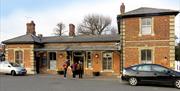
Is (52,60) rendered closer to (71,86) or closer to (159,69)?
(71,86)

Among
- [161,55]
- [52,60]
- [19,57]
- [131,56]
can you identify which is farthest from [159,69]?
[19,57]

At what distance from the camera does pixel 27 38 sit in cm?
3750

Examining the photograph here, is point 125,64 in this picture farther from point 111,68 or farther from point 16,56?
point 16,56

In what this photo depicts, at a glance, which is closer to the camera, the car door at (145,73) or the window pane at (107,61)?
the car door at (145,73)

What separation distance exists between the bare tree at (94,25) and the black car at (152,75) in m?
46.8

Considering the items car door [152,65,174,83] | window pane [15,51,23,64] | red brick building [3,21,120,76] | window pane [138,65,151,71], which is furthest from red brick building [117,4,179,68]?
window pane [15,51,23,64]

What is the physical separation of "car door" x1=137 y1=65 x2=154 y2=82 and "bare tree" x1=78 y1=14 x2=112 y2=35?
154 ft

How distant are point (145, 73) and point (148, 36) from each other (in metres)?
9.02

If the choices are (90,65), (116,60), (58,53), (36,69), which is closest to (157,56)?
(116,60)

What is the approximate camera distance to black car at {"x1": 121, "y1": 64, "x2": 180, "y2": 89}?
2061 centimetres

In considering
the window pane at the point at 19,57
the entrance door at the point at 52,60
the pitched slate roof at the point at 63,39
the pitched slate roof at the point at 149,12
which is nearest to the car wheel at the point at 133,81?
the pitched slate roof at the point at 149,12

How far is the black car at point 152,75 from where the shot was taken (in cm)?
2061

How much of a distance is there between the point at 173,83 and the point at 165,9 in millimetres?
10879

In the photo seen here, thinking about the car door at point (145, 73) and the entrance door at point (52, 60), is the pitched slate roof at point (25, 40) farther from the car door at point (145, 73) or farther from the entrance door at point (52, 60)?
the car door at point (145, 73)
